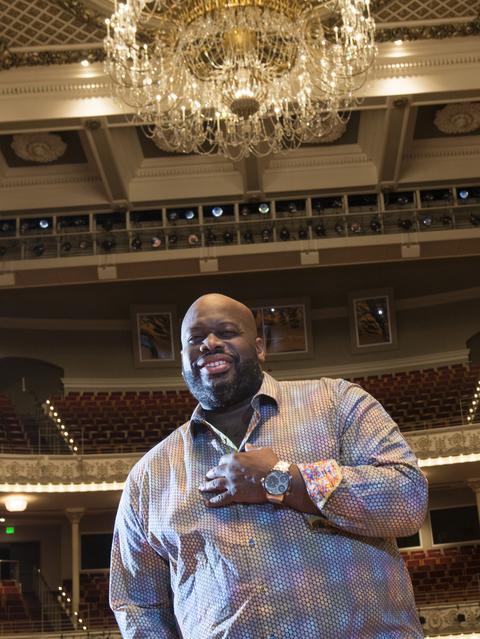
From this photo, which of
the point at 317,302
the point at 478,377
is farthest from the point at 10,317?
the point at 478,377

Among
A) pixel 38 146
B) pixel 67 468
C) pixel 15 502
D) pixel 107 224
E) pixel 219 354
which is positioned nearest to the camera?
pixel 219 354

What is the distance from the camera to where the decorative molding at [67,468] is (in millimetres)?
15352

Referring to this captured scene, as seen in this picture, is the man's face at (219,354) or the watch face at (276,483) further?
the man's face at (219,354)

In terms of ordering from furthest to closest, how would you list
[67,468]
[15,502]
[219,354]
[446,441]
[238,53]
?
[67,468], [446,441], [15,502], [238,53], [219,354]

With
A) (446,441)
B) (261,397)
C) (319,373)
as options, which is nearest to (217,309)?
(261,397)

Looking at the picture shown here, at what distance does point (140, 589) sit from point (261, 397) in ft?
1.50

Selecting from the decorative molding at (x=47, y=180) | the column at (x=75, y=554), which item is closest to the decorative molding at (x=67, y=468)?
the column at (x=75, y=554)

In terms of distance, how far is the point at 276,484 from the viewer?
161 centimetres

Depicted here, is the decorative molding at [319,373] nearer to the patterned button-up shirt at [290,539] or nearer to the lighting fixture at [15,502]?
the lighting fixture at [15,502]

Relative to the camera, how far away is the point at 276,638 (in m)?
1.59

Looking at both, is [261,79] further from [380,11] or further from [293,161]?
[293,161]

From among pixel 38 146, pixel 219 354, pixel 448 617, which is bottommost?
Result: pixel 448 617

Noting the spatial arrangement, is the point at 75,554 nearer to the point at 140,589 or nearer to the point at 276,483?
the point at 140,589

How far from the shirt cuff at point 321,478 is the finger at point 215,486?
0.14 m
